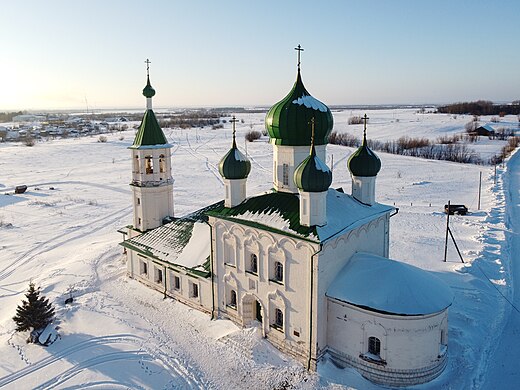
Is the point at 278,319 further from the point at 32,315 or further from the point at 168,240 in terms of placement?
the point at 32,315

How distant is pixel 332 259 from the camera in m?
10.3

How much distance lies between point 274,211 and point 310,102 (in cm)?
310

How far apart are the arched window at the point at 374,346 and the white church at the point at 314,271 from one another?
0.08 feet

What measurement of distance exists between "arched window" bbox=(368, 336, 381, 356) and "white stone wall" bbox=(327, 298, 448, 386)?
0.13 metres

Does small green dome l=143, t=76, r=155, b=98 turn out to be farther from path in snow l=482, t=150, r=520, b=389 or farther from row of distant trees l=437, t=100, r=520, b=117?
row of distant trees l=437, t=100, r=520, b=117

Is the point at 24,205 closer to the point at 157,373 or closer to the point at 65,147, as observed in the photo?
the point at 157,373

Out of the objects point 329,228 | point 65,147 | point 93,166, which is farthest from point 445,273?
point 65,147

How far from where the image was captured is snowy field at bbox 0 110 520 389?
1023 cm

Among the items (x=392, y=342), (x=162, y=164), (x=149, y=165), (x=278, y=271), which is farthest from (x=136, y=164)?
(x=392, y=342)

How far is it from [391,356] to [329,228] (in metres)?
3.27

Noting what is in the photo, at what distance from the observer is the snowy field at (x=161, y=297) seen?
1023 centimetres

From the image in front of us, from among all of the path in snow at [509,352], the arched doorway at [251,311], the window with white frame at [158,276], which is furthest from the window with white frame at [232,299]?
the path in snow at [509,352]

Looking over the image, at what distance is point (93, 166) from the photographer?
46.3 m

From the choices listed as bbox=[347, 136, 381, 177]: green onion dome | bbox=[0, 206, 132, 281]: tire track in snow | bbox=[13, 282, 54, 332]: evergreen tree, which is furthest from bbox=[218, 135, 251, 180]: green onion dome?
bbox=[0, 206, 132, 281]: tire track in snow
